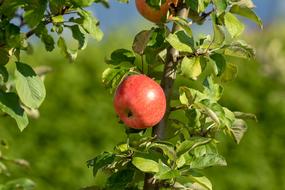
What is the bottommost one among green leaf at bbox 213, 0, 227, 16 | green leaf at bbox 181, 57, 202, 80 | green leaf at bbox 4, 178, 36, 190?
green leaf at bbox 4, 178, 36, 190

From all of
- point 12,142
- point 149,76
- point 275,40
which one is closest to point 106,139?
point 12,142

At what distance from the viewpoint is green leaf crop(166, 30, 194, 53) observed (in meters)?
1.65

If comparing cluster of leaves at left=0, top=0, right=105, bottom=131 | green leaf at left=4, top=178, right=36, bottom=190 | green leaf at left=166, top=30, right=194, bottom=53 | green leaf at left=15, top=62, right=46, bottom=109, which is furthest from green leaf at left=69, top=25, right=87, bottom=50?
green leaf at left=4, top=178, right=36, bottom=190

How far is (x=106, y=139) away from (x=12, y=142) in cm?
65

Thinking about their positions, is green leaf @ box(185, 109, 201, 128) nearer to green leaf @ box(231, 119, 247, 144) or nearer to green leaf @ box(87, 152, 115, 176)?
green leaf @ box(231, 119, 247, 144)

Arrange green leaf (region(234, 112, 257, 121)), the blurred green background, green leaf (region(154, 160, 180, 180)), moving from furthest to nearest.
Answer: the blurred green background
green leaf (region(234, 112, 257, 121))
green leaf (region(154, 160, 180, 180))

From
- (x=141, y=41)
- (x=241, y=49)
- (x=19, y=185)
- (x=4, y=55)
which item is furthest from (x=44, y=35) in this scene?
(x=19, y=185)

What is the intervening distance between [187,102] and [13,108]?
1.31 feet

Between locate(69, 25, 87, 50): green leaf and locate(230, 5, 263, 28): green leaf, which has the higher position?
locate(230, 5, 263, 28): green leaf

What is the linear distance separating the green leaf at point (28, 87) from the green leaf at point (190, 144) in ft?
1.07

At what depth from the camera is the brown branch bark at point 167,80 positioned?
173 centimetres

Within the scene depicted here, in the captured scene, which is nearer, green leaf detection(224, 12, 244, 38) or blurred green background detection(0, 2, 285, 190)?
green leaf detection(224, 12, 244, 38)

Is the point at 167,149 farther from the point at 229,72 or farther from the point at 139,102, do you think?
the point at 229,72

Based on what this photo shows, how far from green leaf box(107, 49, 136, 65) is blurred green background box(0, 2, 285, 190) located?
342cm
